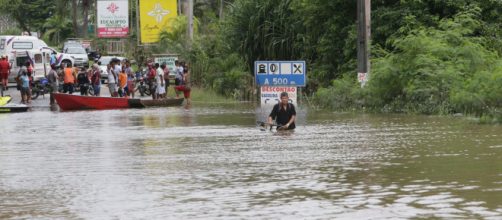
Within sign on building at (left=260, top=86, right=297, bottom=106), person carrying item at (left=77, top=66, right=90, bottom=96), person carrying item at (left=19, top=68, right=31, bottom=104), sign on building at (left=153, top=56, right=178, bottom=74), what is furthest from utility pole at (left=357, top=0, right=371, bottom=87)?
sign on building at (left=153, top=56, right=178, bottom=74)

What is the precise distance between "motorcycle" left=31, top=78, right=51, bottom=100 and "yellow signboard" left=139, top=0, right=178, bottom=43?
35.7 ft

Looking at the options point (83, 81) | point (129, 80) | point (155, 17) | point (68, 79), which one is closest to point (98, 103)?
point (68, 79)

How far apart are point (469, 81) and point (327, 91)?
7.06 meters

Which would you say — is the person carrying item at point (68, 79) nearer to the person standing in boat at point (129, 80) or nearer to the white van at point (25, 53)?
the person standing in boat at point (129, 80)

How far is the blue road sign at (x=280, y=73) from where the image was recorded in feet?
99.2

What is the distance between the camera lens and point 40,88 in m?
46.7

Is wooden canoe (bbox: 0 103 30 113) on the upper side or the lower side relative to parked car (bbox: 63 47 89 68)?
lower

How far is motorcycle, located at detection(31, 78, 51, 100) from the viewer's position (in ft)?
150

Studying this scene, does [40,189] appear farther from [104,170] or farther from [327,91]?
[327,91]

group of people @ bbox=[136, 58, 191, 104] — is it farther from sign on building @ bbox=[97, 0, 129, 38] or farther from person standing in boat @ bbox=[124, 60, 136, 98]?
sign on building @ bbox=[97, 0, 129, 38]

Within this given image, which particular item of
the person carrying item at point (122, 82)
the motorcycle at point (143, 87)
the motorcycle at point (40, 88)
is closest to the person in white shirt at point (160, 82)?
the person carrying item at point (122, 82)

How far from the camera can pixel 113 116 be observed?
33531 millimetres

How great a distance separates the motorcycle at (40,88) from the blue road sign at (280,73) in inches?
695

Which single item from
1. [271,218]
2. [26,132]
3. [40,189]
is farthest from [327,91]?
[271,218]
